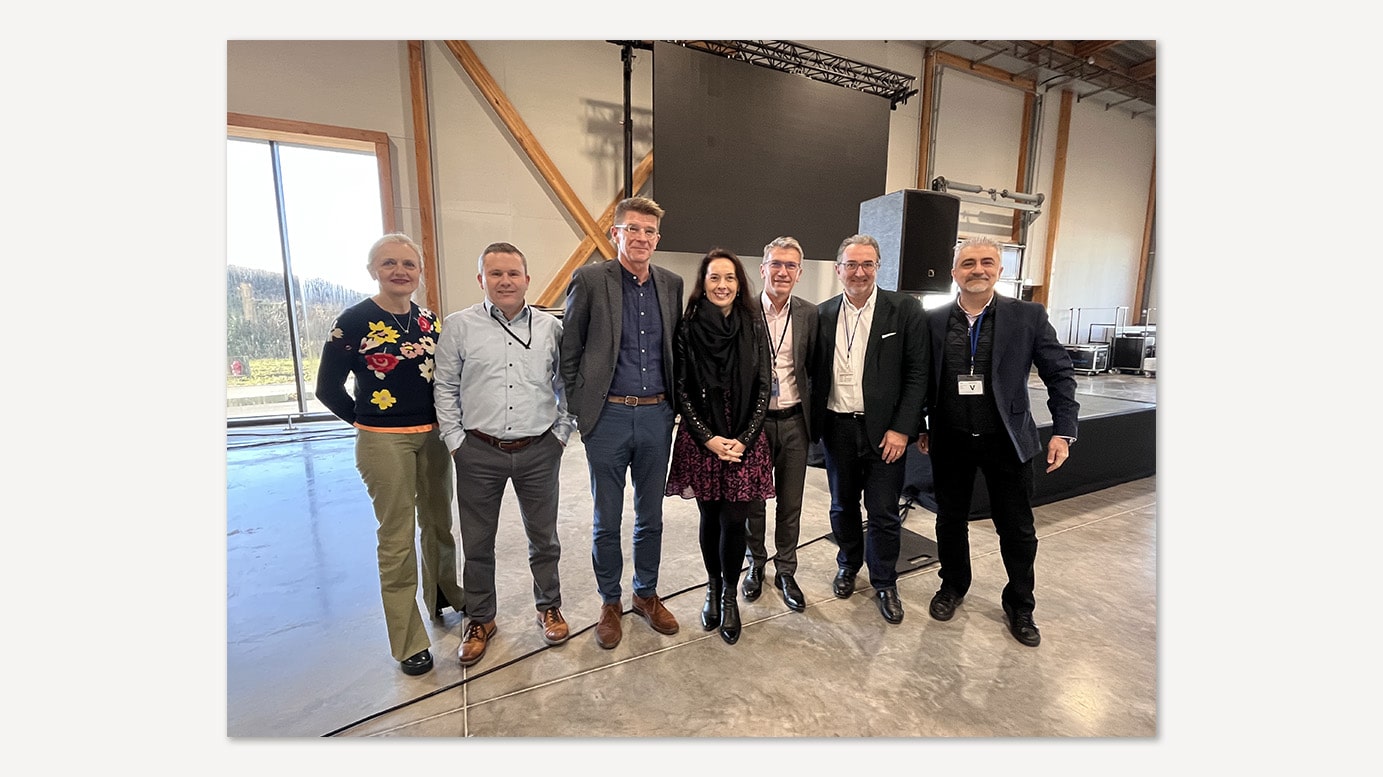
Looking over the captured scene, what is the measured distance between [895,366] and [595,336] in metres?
1.15

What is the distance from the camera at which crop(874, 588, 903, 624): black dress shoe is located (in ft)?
6.82

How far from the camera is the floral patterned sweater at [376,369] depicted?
1633mm

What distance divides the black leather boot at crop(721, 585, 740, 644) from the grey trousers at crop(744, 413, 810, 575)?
0.59 feet

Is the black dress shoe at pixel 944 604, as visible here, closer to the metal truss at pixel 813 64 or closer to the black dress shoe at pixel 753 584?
the black dress shoe at pixel 753 584

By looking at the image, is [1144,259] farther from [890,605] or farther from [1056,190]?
[890,605]

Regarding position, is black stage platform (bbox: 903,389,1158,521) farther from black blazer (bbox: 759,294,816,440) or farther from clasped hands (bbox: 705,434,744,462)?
clasped hands (bbox: 705,434,744,462)

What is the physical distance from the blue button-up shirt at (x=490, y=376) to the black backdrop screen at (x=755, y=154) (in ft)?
14.8

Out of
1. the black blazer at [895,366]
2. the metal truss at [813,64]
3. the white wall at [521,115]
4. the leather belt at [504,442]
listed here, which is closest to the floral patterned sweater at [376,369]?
the leather belt at [504,442]

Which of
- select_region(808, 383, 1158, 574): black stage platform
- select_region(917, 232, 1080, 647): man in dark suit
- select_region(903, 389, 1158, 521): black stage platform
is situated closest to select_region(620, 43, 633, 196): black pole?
select_region(808, 383, 1158, 574): black stage platform

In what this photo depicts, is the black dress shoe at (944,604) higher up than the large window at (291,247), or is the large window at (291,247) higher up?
the large window at (291,247)

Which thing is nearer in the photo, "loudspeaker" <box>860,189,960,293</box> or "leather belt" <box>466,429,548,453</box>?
"leather belt" <box>466,429,548,453</box>

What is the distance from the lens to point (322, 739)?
59.4 inches

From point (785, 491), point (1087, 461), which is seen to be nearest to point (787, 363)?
point (785, 491)

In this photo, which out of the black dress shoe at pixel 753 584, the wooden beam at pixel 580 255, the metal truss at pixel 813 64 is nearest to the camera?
the black dress shoe at pixel 753 584
